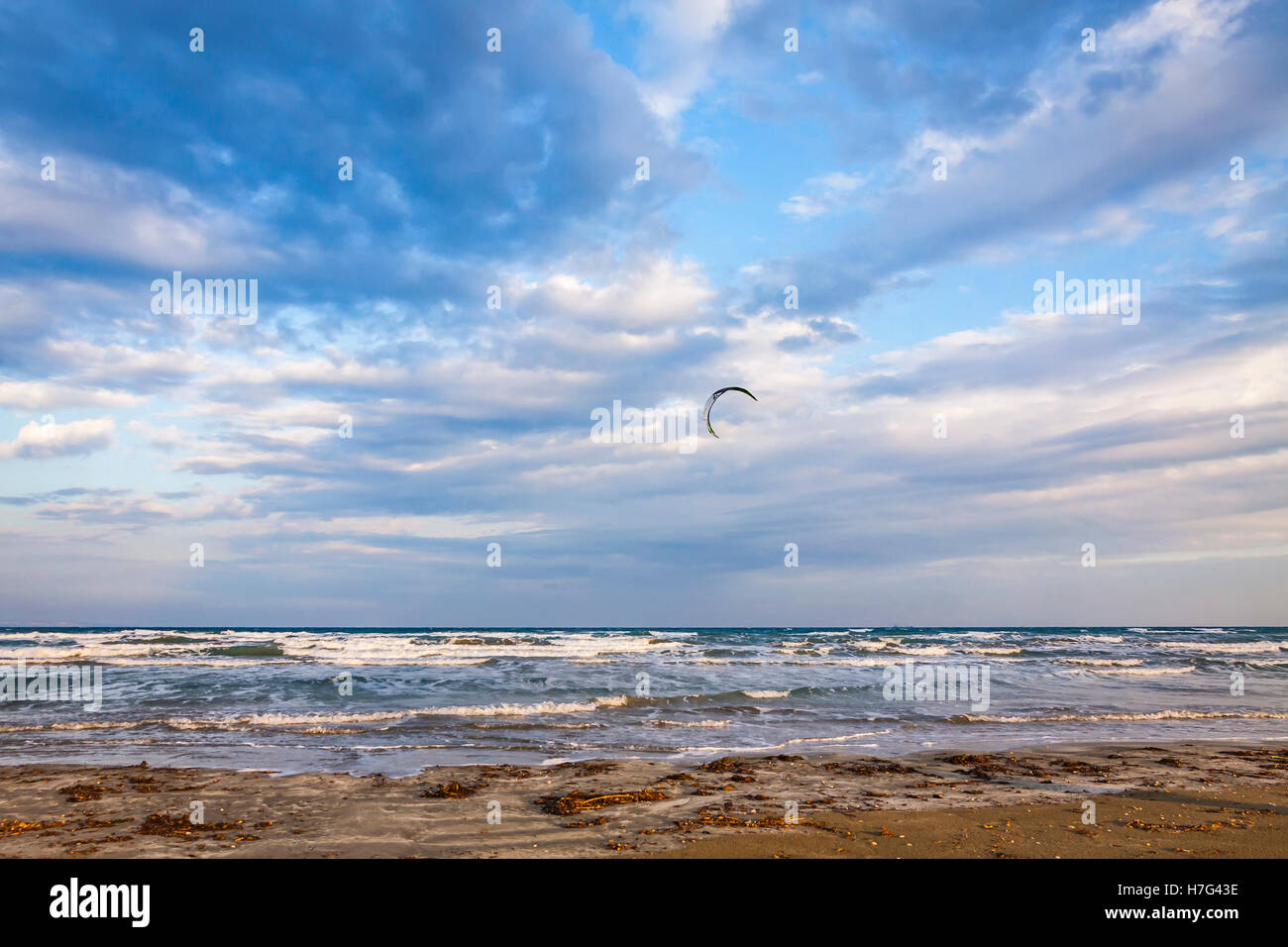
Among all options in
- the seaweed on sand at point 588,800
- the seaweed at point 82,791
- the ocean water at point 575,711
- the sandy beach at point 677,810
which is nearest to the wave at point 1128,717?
the ocean water at point 575,711

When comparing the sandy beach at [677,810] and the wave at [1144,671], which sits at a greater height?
the sandy beach at [677,810]

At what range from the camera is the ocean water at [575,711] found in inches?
493

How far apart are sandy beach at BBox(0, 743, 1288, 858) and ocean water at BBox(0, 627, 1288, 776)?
58.1 inches

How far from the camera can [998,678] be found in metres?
27.0

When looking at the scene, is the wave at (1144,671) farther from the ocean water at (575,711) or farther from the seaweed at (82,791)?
the seaweed at (82,791)

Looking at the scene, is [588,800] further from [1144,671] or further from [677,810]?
[1144,671]

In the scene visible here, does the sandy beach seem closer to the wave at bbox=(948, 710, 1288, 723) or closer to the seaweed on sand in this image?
the seaweed on sand

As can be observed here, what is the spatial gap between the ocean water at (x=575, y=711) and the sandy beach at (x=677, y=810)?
148 centimetres

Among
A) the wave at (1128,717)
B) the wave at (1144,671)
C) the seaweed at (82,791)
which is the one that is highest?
the seaweed at (82,791)

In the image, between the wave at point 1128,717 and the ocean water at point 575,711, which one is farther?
the wave at point 1128,717

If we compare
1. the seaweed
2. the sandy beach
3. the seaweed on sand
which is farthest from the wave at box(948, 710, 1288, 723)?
the seaweed
